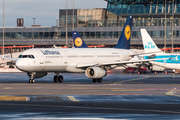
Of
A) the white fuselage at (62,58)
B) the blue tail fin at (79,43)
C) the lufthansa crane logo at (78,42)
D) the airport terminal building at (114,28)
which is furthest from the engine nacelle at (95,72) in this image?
the airport terminal building at (114,28)

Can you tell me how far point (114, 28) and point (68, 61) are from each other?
302 feet

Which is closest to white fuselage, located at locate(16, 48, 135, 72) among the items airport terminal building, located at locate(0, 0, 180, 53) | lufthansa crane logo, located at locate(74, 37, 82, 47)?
lufthansa crane logo, located at locate(74, 37, 82, 47)

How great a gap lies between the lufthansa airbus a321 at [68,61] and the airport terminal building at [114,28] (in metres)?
82.7

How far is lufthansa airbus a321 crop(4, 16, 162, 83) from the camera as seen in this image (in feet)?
136

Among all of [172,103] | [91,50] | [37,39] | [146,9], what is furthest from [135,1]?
[172,103]

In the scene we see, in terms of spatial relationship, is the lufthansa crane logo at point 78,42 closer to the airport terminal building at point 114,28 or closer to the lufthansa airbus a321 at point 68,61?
the lufthansa airbus a321 at point 68,61

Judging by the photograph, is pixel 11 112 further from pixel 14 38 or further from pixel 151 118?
pixel 14 38

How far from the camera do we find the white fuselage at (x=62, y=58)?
41.2 m

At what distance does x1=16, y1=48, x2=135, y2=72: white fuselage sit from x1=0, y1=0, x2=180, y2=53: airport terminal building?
8206 centimetres

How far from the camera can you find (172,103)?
Result: 2150 centimetres

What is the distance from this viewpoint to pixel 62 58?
4362 centimetres

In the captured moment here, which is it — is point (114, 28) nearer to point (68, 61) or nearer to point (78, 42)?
point (78, 42)

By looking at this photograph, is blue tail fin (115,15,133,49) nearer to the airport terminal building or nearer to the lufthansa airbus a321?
the lufthansa airbus a321

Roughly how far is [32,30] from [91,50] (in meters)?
96.7
